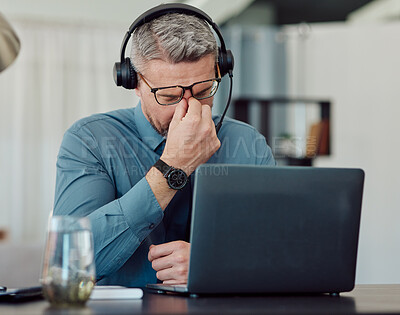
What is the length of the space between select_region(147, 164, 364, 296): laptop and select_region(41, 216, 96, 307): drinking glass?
177 millimetres

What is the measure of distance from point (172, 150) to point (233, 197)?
0.34 meters

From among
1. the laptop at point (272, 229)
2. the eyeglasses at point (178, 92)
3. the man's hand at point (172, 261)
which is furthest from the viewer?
the eyeglasses at point (178, 92)

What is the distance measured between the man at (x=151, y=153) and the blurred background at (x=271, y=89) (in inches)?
104

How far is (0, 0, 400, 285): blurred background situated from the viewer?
14.4 feet

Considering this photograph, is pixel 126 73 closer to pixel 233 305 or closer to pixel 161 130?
pixel 161 130

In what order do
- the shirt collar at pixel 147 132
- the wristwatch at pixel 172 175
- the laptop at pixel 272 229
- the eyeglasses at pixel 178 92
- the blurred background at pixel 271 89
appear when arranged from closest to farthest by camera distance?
the laptop at pixel 272 229 < the wristwatch at pixel 172 175 < the eyeglasses at pixel 178 92 < the shirt collar at pixel 147 132 < the blurred background at pixel 271 89

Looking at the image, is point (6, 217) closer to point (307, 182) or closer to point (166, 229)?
point (166, 229)

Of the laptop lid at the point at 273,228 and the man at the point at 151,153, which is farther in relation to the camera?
the man at the point at 151,153

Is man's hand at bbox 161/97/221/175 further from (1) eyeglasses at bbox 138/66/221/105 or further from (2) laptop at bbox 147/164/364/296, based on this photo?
(2) laptop at bbox 147/164/364/296

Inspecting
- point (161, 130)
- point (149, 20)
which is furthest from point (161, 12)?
point (161, 130)

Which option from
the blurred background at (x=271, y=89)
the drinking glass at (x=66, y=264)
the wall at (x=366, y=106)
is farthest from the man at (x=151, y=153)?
the wall at (x=366, y=106)

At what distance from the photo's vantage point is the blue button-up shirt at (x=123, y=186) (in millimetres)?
1113

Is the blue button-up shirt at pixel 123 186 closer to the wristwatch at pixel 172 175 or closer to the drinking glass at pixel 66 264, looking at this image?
the wristwatch at pixel 172 175

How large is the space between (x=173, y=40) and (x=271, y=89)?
3.17 meters
